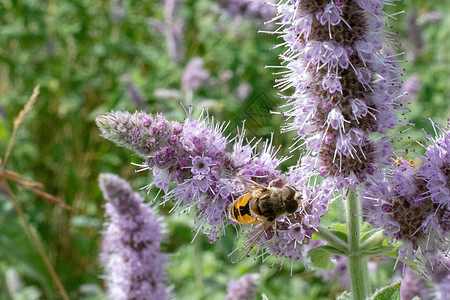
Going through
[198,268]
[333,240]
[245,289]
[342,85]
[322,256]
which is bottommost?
[198,268]

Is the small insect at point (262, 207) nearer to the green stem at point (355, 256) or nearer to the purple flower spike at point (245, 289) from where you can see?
the green stem at point (355, 256)

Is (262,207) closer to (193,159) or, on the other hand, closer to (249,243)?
(249,243)

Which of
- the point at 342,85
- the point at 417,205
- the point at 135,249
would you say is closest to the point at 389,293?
the point at 417,205

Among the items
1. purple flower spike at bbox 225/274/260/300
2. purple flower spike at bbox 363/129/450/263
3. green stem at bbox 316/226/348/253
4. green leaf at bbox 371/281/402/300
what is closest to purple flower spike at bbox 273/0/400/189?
purple flower spike at bbox 363/129/450/263

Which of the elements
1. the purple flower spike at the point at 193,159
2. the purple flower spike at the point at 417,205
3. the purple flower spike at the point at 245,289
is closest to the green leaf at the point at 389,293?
the purple flower spike at the point at 417,205

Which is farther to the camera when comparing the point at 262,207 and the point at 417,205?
the point at 262,207

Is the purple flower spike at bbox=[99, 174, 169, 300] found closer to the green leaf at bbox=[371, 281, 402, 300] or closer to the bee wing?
the bee wing
